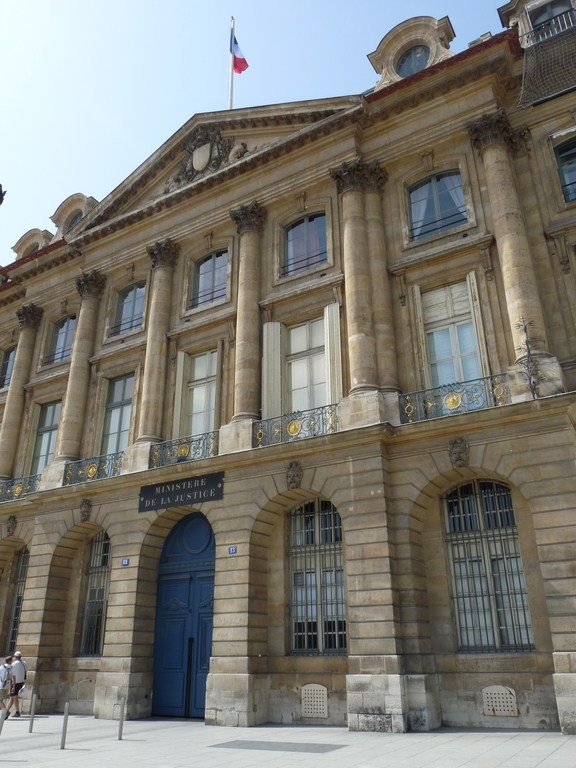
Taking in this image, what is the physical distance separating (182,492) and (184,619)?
3.22 m

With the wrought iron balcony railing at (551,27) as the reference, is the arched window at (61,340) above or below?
below

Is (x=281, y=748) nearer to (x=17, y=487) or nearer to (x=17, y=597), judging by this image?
(x=17, y=597)

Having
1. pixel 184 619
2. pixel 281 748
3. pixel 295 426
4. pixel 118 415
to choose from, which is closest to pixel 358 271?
pixel 295 426

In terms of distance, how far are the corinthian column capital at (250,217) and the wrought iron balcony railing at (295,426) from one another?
6.29 metres

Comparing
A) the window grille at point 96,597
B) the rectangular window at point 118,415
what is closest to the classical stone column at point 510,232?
the rectangular window at point 118,415

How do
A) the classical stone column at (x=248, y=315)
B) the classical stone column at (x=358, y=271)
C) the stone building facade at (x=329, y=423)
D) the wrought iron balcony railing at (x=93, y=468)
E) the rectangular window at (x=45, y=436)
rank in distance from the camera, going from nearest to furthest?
the stone building facade at (x=329, y=423) → the classical stone column at (x=358, y=271) → the classical stone column at (x=248, y=315) → the wrought iron balcony railing at (x=93, y=468) → the rectangular window at (x=45, y=436)

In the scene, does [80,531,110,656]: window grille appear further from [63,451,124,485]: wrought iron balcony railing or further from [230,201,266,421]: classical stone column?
[230,201,266,421]: classical stone column

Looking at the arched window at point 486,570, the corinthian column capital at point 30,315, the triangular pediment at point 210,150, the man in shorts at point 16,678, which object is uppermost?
the triangular pediment at point 210,150

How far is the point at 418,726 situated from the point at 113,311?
15952 mm

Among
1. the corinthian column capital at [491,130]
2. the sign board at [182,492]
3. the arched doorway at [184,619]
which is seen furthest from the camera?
the sign board at [182,492]

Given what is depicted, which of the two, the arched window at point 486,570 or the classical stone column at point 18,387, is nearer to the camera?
the arched window at point 486,570

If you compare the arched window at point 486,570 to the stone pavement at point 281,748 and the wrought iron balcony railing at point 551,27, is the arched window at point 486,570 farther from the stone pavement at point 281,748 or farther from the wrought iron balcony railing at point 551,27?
the wrought iron balcony railing at point 551,27

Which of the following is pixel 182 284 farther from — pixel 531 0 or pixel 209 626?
pixel 531 0

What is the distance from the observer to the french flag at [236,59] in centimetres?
2252
